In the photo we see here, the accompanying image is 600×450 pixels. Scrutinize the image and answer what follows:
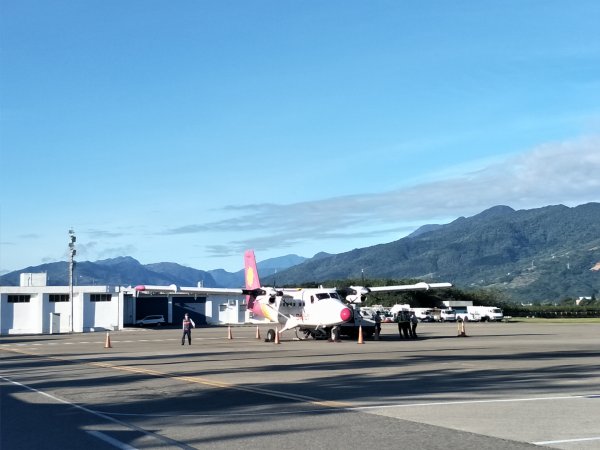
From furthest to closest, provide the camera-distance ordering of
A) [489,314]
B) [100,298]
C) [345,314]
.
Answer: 1. [489,314]
2. [100,298]
3. [345,314]

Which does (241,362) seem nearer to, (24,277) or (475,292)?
(24,277)

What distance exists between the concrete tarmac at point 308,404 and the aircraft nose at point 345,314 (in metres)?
11.3

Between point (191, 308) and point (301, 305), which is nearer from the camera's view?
point (301, 305)

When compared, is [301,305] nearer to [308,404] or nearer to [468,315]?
[308,404]

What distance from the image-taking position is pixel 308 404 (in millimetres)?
14039

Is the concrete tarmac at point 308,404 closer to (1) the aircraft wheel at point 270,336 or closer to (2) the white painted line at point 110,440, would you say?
(2) the white painted line at point 110,440

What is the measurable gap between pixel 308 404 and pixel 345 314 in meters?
23.4

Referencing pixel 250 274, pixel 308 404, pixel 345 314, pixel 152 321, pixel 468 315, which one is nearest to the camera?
pixel 308 404

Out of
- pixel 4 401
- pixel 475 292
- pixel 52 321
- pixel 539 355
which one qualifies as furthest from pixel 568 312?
pixel 4 401

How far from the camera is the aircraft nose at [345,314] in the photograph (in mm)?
37312

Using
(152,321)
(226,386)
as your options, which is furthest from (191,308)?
(226,386)

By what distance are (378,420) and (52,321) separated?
63616 millimetres

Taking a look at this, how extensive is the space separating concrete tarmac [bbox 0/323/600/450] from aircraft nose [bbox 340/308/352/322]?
11262 millimetres

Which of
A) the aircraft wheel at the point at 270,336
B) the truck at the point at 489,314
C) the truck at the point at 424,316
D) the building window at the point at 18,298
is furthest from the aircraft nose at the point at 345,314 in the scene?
the truck at the point at 489,314
